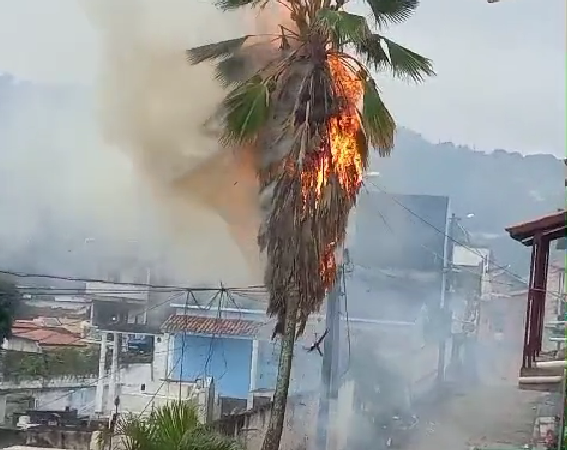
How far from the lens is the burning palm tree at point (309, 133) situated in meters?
3.96

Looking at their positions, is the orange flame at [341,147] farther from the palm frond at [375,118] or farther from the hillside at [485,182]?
the hillside at [485,182]

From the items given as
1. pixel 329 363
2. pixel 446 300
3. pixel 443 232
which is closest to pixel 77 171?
pixel 329 363

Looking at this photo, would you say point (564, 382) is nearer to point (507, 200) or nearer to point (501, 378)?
point (501, 378)

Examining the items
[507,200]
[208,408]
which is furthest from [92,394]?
[507,200]

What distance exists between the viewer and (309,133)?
3.98 metres

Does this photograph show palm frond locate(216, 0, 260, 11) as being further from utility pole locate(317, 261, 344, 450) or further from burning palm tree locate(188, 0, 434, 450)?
utility pole locate(317, 261, 344, 450)

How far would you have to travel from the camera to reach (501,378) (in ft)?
14.3

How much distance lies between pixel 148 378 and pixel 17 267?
3.00 ft

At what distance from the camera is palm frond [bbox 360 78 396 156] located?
3.96 meters

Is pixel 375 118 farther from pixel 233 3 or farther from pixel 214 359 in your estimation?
pixel 214 359

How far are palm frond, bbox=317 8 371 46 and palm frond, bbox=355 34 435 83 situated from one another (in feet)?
0.57

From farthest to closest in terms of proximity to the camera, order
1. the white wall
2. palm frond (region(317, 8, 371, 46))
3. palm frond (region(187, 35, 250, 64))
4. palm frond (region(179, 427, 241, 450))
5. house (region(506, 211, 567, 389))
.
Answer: the white wall
house (region(506, 211, 567, 389))
palm frond (region(187, 35, 250, 64))
palm frond (region(179, 427, 241, 450))
palm frond (region(317, 8, 371, 46))

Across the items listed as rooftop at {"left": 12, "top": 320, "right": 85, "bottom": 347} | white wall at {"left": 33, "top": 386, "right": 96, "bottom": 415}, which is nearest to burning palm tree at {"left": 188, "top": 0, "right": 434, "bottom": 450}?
white wall at {"left": 33, "top": 386, "right": 96, "bottom": 415}

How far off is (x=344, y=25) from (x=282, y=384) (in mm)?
1750
